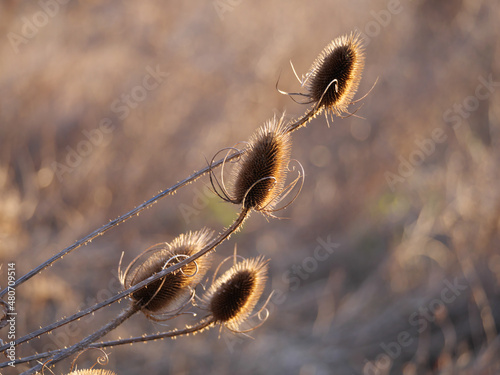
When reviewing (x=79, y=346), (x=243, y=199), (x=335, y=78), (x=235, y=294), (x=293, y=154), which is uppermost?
(x=293, y=154)

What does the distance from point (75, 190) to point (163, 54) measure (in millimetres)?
1816

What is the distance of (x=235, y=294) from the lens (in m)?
1.61

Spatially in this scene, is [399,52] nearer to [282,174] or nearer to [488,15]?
[488,15]

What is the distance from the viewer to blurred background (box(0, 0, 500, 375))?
464 centimetres

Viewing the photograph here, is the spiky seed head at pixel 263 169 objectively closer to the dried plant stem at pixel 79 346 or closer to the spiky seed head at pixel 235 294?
the spiky seed head at pixel 235 294

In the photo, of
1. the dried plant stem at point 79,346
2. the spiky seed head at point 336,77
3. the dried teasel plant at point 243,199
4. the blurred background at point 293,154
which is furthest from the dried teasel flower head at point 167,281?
the blurred background at point 293,154

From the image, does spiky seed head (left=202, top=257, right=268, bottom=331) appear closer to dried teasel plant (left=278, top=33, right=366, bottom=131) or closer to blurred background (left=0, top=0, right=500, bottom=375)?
dried teasel plant (left=278, top=33, right=366, bottom=131)

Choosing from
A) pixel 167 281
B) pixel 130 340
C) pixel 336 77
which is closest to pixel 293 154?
pixel 336 77

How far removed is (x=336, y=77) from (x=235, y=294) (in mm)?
691

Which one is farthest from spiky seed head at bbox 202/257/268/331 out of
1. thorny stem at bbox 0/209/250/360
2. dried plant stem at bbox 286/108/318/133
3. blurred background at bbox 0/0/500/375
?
blurred background at bbox 0/0/500/375

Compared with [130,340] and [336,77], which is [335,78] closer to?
[336,77]

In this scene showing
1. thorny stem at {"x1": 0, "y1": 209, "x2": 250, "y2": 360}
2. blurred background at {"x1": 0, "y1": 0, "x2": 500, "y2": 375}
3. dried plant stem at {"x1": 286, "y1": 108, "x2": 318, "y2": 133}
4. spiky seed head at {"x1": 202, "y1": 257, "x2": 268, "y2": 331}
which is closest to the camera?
thorny stem at {"x1": 0, "y1": 209, "x2": 250, "y2": 360}

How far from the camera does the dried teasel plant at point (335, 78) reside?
155 cm

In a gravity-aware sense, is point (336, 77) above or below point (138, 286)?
above
